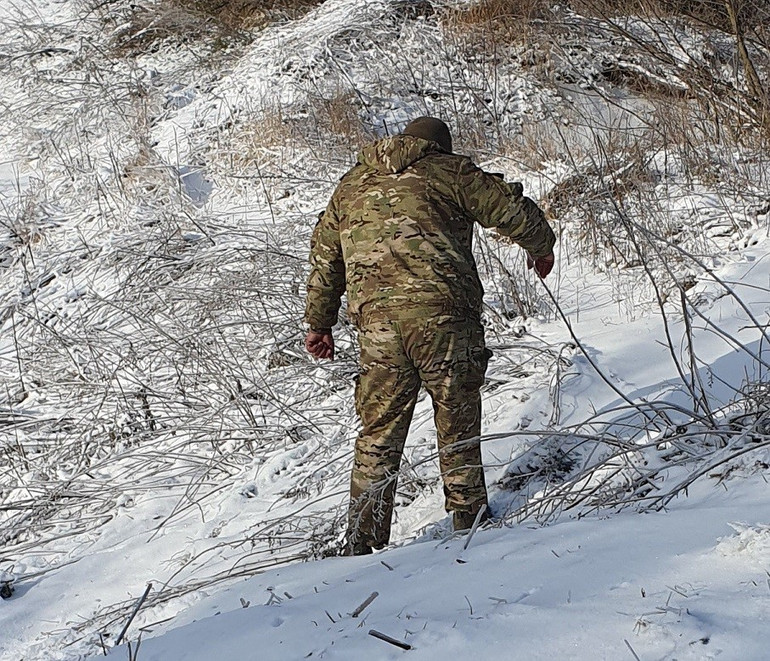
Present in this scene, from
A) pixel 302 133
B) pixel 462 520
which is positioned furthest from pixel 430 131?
pixel 302 133

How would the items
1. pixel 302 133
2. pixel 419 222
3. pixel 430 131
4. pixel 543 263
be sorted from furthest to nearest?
1. pixel 302 133
2. pixel 543 263
3. pixel 430 131
4. pixel 419 222

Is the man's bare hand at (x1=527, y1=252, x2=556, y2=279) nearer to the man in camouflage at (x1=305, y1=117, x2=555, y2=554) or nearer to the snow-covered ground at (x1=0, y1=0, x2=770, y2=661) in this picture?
the man in camouflage at (x1=305, y1=117, x2=555, y2=554)

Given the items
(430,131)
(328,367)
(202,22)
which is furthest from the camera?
(202,22)

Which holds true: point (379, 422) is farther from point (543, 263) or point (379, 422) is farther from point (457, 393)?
point (543, 263)

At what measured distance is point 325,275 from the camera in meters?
3.35

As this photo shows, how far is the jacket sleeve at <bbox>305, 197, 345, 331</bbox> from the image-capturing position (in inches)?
129

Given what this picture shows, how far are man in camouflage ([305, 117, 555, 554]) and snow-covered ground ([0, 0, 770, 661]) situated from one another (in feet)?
0.65

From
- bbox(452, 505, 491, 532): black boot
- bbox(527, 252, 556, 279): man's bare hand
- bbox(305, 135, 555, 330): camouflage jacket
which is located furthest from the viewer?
bbox(527, 252, 556, 279): man's bare hand

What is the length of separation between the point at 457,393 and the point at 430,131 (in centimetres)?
105

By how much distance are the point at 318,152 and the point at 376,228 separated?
5.24 m

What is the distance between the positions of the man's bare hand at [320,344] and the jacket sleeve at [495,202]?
86 centimetres

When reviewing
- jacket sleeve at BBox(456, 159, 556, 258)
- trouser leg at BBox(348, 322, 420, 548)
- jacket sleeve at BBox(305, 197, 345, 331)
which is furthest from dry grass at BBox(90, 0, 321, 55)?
trouser leg at BBox(348, 322, 420, 548)

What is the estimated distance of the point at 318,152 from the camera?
8078 millimetres

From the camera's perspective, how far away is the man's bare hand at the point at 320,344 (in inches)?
137
